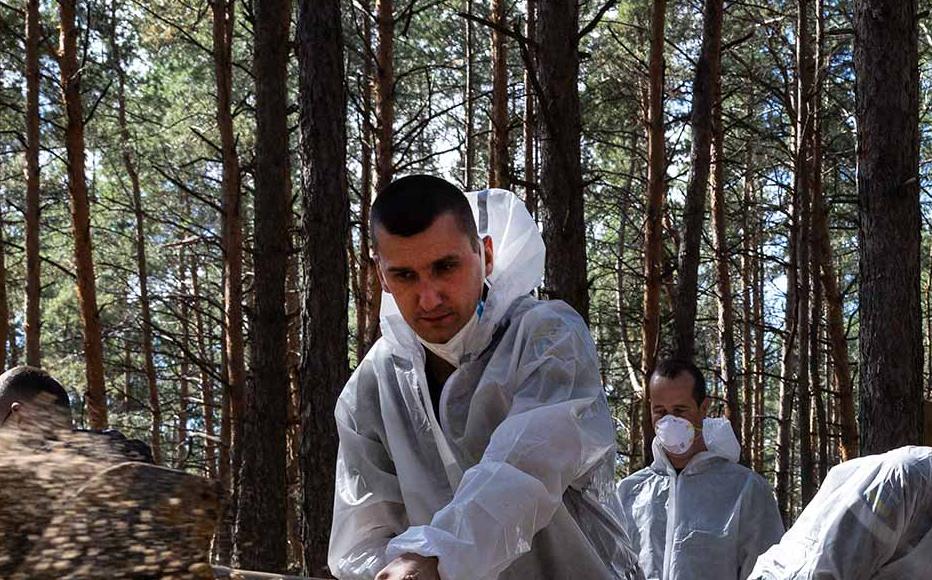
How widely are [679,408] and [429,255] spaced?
13.7 feet

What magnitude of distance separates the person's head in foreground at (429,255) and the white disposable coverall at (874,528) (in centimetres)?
180

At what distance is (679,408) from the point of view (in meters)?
6.48

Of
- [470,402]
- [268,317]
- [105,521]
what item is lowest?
[105,521]

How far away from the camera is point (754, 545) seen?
617cm

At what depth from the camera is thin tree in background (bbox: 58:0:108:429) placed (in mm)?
12867

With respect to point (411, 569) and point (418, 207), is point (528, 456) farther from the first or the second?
point (418, 207)

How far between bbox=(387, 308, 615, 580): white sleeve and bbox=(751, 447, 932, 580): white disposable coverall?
147cm

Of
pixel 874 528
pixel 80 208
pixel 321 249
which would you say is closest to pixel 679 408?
pixel 874 528

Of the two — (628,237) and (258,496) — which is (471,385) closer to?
(258,496)

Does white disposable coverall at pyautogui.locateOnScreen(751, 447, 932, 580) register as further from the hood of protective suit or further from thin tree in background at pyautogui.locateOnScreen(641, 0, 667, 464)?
thin tree in background at pyautogui.locateOnScreen(641, 0, 667, 464)

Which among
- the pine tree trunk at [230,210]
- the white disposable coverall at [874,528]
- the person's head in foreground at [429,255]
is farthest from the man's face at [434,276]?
the pine tree trunk at [230,210]

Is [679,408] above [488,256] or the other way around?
the other way around

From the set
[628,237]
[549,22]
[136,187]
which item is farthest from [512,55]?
[549,22]

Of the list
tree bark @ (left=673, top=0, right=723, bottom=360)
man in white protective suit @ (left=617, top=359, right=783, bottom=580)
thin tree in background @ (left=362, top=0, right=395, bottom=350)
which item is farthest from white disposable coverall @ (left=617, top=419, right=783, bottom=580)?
thin tree in background @ (left=362, top=0, right=395, bottom=350)
